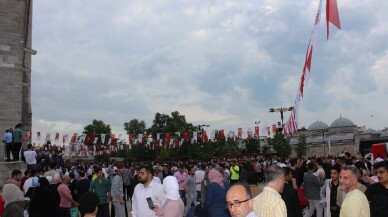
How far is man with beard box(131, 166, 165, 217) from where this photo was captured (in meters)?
6.70

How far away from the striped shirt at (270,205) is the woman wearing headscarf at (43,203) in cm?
510

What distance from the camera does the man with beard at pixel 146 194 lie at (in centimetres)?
670

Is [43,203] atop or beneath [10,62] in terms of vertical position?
beneath

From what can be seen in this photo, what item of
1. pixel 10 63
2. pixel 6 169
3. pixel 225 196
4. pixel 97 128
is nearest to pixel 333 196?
pixel 225 196

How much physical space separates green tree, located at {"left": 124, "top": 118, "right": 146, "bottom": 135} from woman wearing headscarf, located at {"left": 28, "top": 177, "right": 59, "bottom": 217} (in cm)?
10220

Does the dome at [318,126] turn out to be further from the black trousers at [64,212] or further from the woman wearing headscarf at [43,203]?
the woman wearing headscarf at [43,203]

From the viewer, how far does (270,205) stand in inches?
169

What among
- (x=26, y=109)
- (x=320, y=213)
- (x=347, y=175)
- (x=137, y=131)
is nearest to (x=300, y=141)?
(x=137, y=131)

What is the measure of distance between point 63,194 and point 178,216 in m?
4.82

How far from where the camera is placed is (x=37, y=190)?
811 cm

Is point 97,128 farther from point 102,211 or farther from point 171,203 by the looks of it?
point 171,203

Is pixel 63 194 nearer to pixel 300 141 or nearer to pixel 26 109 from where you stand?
pixel 26 109

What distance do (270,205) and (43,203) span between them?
5.34 meters

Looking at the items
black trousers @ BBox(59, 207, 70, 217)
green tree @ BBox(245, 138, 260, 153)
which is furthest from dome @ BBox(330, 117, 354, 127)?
black trousers @ BBox(59, 207, 70, 217)
